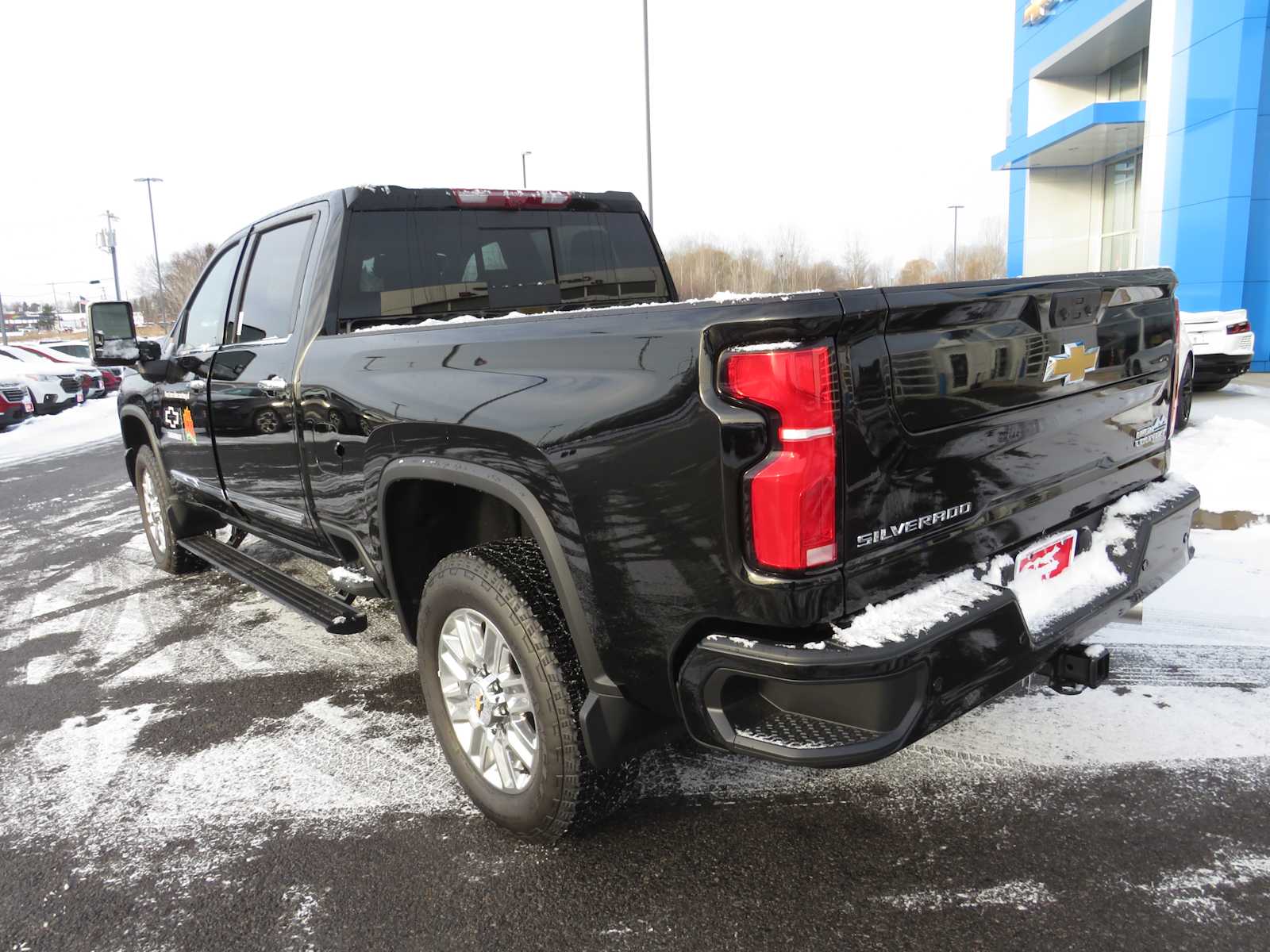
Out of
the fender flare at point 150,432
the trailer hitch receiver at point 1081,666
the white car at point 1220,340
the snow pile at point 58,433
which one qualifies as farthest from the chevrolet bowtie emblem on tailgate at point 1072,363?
the snow pile at point 58,433

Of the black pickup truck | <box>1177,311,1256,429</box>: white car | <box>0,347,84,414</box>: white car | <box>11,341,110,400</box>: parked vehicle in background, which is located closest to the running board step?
the black pickup truck

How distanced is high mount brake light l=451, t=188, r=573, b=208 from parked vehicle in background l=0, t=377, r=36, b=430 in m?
15.4

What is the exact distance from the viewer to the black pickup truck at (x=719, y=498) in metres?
1.89

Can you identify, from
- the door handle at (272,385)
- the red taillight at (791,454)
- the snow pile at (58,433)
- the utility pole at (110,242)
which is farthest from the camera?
the utility pole at (110,242)

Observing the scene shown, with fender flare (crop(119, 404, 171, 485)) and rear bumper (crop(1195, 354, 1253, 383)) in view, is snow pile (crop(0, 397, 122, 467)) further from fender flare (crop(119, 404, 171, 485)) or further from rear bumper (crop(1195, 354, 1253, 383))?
rear bumper (crop(1195, 354, 1253, 383))

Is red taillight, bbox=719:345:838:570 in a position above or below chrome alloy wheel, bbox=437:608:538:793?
above

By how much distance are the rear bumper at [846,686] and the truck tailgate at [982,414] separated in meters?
0.17

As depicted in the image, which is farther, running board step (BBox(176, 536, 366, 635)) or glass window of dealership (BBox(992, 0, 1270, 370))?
glass window of dealership (BBox(992, 0, 1270, 370))

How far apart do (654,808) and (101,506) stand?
7.56 meters

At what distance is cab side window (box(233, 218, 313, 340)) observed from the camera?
367cm

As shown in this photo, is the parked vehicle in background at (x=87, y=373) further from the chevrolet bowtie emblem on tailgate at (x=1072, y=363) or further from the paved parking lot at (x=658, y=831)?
the chevrolet bowtie emblem on tailgate at (x=1072, y=363)

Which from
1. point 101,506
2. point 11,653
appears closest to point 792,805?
point 11,653

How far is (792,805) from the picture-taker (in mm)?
2824

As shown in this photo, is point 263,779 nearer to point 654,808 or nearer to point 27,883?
point 27,883
